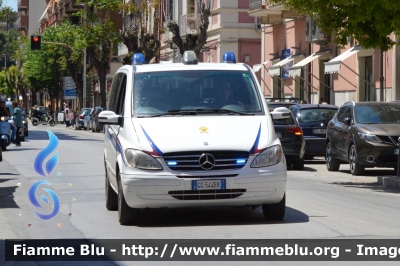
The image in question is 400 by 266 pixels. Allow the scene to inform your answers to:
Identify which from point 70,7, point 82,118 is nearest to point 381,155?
point 82,118

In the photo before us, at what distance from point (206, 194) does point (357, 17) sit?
27.7 feet

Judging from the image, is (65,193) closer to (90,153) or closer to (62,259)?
(62,259)

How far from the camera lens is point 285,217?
11.4m

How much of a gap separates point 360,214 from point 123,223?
313cm

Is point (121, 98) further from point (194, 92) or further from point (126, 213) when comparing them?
point (126, 213)

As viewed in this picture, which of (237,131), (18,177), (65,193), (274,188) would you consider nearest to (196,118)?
(237,131)

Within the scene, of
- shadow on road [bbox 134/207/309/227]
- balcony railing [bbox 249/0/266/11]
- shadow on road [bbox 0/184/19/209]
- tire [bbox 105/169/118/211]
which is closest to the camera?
shadow on road [bbox 134/207/309/227]

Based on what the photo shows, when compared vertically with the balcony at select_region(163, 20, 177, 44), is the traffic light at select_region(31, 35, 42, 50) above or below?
below

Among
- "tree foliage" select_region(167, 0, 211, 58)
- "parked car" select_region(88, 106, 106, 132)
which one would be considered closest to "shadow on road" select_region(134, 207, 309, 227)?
"tree foliage" select_region(167, 0, 211, 58)

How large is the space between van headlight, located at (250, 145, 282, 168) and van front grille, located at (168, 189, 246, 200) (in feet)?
1.12

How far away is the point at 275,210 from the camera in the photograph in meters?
11.0

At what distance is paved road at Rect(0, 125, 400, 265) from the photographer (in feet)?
32.8

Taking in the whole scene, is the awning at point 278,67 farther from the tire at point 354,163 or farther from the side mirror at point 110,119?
the side mirror at point 110,119

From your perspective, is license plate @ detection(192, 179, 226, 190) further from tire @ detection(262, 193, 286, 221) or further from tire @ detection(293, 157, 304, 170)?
tire @ detection(293, 157, 304, 170)
